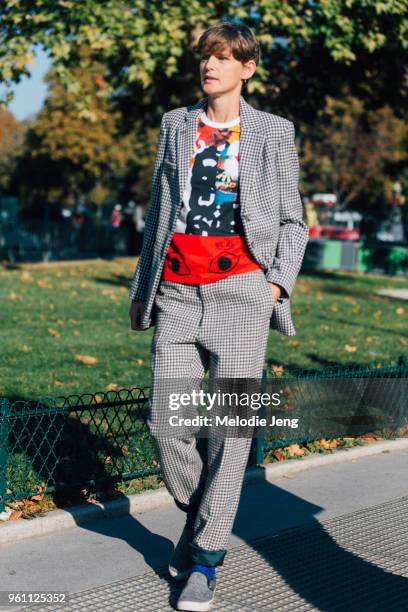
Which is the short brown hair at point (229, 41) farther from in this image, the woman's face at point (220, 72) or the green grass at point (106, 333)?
the green grass at point (106, 333)

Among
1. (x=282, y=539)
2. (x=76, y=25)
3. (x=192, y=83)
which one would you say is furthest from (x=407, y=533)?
(x=192, y=83)

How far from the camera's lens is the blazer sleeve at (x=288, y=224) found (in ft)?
13.2

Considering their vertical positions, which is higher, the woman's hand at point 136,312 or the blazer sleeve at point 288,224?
the blazer sleeve at point 288,224

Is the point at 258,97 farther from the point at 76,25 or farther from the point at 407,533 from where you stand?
the point at 407,533

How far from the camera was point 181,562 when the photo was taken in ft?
13.8

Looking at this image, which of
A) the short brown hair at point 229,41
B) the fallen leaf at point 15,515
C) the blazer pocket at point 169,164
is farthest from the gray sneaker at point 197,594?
the short brown hair at point 229,41

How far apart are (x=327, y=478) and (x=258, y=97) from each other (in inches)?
724

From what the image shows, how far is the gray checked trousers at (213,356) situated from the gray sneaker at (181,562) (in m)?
0.16

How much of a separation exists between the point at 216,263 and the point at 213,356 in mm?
362

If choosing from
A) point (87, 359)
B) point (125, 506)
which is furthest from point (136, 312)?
point (87, 359)

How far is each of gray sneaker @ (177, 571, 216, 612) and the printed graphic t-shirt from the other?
3.80 feet

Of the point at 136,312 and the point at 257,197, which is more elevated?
the point at 257,197

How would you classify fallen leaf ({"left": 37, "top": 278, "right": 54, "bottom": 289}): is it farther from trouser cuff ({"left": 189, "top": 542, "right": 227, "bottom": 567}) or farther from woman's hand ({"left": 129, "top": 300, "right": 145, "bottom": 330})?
trouser cuff ({"left": 189, "top": 542, "right": 227, "bottom": 567})

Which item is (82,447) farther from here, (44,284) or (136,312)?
(44,284)
